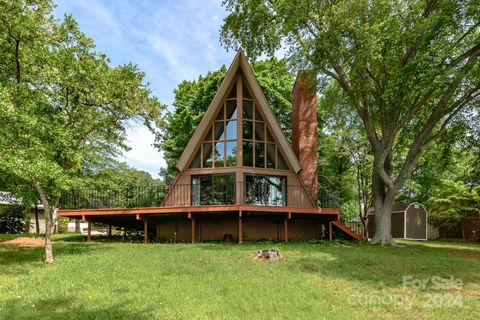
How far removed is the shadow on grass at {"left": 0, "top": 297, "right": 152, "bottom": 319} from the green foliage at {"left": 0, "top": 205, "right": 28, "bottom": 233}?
2135cm

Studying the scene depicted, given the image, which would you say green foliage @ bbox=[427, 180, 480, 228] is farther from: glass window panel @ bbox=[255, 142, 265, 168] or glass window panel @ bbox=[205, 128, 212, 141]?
glass window panel @ bbox=[205, 128, 212, 141]

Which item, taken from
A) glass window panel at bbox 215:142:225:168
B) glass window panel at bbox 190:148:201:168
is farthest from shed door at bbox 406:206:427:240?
glass window panel at bbox 190:148:201:168

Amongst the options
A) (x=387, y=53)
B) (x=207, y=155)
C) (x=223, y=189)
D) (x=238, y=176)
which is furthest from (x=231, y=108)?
(x=387, y=53)

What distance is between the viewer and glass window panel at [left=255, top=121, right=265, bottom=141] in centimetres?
1769

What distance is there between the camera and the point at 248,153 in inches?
683

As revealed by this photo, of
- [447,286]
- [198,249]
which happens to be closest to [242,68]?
[198,249]

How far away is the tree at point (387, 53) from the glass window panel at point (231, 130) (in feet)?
14.1

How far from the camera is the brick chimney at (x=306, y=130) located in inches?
715

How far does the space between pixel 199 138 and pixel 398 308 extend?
12.7 meters

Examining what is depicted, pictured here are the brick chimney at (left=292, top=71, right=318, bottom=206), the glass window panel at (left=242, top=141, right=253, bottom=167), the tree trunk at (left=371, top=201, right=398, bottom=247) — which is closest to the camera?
the tree trunk at (left=371, top=201, right=398, bottom=247)

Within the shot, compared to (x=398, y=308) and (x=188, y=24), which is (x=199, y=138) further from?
(x=398, y=308)

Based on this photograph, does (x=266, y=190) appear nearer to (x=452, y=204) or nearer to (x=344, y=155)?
(x=344, y=155)

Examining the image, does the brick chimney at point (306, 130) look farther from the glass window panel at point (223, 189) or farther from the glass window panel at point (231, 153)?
the glass window panel at point (223, 189)

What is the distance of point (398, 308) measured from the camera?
19.5 ft
